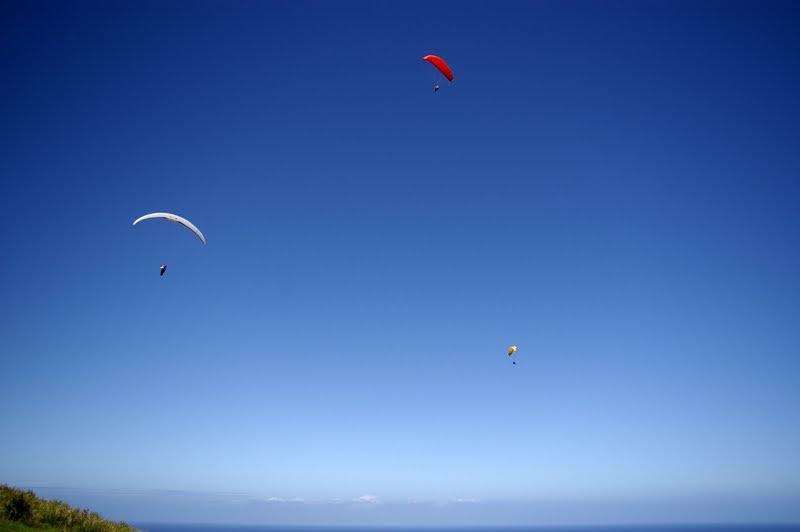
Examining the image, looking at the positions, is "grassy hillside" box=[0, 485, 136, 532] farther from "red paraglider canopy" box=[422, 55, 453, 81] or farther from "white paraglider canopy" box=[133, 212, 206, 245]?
"red paraglider canopy" box=[422, 55, 453, 81]

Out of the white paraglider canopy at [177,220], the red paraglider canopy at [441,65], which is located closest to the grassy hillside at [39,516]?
the white paraglider canopy at [177,220]

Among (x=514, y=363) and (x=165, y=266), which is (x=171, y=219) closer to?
(x=165, y=266)

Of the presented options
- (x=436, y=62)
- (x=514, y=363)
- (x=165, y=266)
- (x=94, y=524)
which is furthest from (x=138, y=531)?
(x=436, y=62)

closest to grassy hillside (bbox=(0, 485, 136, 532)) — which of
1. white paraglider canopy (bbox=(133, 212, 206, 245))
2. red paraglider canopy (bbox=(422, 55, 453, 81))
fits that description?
white paraglider canopy (bbox=(133, 212, 206, 245))

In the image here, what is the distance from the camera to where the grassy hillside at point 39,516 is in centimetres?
1495

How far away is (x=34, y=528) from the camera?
15.0 m

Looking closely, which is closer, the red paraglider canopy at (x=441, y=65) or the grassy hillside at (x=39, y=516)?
the grassy hillside at (x=39, y=516)

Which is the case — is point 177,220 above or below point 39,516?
above

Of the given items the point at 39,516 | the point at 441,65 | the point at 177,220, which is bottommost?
the point at 39,516

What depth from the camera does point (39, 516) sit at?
15.8m

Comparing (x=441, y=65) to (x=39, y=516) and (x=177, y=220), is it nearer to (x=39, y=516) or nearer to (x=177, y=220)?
(x=177, y=220)

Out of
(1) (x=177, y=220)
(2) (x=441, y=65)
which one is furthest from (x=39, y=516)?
(2) (x=441, y=65)

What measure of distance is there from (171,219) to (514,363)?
86.4 feet

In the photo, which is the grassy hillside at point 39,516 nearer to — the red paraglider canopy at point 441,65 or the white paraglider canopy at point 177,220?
the white paraglider canopy at point 177,220
